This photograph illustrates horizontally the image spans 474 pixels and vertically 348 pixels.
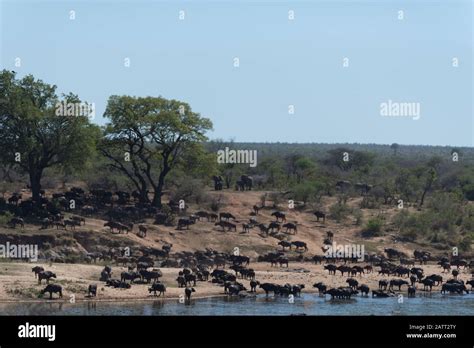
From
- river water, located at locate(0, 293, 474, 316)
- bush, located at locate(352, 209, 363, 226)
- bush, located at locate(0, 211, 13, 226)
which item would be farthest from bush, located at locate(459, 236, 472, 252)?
bush, located at locate(0, 211, 13, 226)

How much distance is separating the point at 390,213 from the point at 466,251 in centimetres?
678

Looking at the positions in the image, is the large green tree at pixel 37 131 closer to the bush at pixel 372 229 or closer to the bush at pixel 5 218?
the bush at pixel 5 218

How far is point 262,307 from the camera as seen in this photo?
33.5 metres

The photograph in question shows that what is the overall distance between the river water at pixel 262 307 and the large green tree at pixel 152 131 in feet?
59.6

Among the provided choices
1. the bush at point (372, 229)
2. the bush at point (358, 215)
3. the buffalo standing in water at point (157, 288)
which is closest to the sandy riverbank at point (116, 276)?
the buffalo standing in water at point (157, 288)

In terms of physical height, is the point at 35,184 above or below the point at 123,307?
above

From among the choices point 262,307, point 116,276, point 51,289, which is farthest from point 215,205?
point 51,289

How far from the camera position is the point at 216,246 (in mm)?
46844

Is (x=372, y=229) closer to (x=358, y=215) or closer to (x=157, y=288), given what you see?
(x=358, y=215)

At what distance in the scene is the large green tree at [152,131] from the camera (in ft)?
175

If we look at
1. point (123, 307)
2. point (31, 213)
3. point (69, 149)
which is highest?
point (69, 149)

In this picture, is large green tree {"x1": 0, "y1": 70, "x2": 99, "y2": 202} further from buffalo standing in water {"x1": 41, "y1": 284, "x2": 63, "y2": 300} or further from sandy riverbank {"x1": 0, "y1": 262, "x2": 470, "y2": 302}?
buffalo standing in water {"x1": 41, "y1": 284, "x2": 63, "y2": 300}
